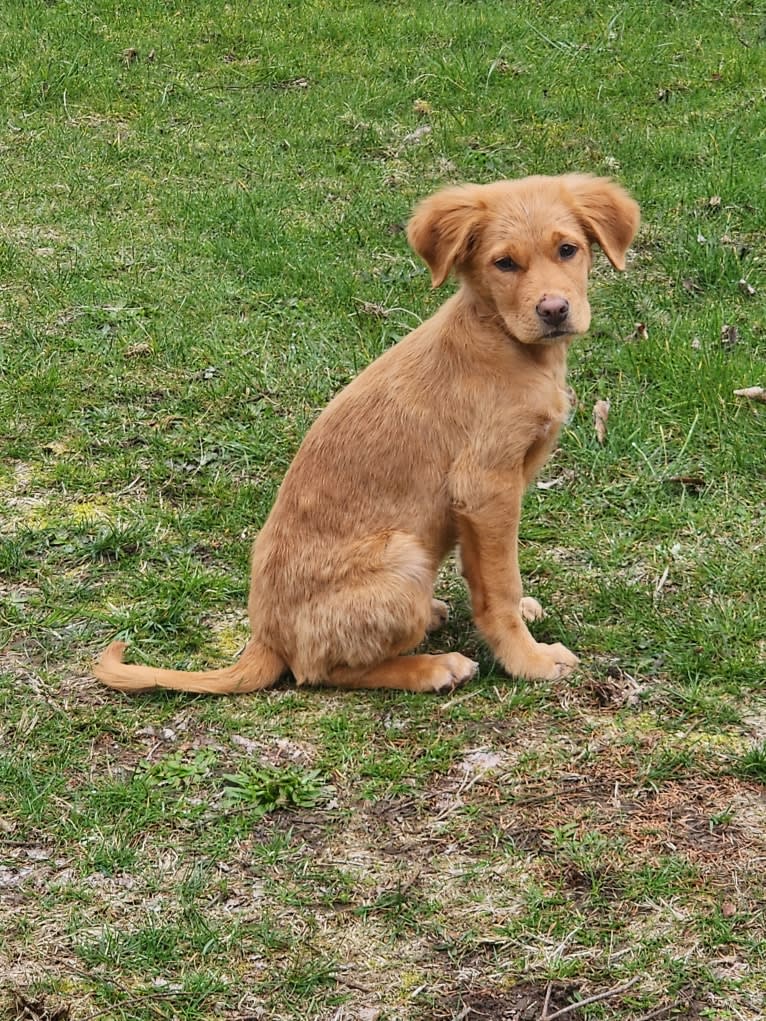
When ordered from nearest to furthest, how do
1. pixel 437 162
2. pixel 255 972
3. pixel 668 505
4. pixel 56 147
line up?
pixel 255 972 → pixel 668 505 → pixel 437 162 → pixel 56 147

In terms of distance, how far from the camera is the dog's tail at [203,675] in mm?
3975

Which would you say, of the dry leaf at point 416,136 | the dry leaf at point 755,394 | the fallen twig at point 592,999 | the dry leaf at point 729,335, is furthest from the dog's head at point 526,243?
the dry leaf at point 416,136

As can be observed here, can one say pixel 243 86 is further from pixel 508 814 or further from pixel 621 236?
pixel 508 814

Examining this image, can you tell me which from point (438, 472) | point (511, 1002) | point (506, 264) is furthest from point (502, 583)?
point (511, 1002)

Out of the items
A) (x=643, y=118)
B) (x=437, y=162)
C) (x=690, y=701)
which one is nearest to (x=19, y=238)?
(x=437, y=162)

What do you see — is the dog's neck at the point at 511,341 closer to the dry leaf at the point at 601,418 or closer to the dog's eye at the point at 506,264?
the dog's eye at the point at 506,264

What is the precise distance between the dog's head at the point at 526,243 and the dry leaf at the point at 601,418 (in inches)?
57.3

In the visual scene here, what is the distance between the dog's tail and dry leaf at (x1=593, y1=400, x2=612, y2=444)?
6.45 feet

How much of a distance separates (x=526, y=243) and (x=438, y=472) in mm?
736

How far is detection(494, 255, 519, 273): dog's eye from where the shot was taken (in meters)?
3.80

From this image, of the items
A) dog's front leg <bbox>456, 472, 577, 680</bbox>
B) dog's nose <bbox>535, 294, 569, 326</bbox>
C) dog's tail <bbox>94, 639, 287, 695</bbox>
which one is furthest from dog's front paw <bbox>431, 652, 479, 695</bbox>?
dog's nose <bbox>535, 294, 569, 326</bbox>

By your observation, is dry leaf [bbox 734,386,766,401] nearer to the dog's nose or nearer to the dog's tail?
the dog's nose

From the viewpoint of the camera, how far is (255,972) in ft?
9.95

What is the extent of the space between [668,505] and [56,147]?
5.70m
